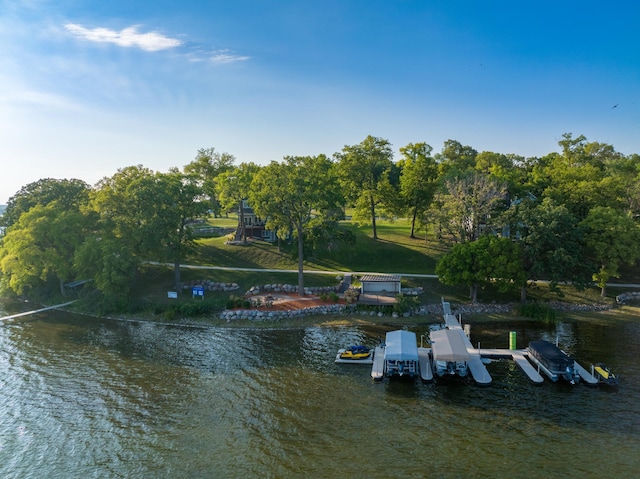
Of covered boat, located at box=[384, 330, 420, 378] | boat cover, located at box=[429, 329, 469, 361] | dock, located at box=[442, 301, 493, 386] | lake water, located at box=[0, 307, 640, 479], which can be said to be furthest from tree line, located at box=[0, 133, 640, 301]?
covered boat, located at box=[384, 330, 420, 378]

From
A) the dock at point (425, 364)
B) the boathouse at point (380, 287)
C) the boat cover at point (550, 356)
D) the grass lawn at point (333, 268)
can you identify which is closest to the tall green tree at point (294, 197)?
the grass lawn at point (333, 268)

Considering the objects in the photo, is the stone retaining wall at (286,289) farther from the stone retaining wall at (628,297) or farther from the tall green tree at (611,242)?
the stone retaining wall at (628,297)

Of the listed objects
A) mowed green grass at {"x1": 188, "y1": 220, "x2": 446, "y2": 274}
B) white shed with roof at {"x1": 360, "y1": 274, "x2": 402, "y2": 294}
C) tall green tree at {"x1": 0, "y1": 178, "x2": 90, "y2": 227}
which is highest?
tall green tree at {"x1": 0, "y1": 178, "x2": 90, "y2": 227}

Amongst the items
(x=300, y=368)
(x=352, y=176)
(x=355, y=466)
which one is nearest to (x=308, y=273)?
(x=352, y=176)

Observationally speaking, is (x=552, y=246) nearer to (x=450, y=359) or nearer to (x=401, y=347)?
(x=450, y=359)

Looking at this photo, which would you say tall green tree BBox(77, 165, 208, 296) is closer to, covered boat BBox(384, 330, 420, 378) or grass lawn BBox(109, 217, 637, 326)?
grass lawn BBox(109, 217, 637, 326)

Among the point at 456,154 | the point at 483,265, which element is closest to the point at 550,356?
the point at 483,265
